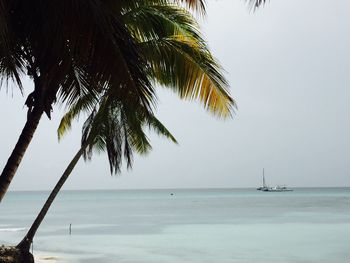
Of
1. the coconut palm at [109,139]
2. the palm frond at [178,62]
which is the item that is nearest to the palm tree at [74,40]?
the palm frond at [178,62]

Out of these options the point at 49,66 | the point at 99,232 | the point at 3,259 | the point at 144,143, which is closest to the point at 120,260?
the point at 144,143

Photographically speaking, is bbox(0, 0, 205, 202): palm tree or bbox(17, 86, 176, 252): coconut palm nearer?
bbox(0, 0, 205, 202): palm tree

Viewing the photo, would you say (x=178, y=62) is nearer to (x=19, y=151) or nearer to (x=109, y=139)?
(x=19, y=151)

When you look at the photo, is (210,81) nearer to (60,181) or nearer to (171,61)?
(171,61)

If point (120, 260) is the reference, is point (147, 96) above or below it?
above

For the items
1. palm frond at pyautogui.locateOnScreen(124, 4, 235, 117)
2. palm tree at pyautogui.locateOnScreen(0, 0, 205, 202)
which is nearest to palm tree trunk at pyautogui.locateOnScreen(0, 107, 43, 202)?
palm tree at pyautogui.locateOnScreen(0, 0, 205, 202)

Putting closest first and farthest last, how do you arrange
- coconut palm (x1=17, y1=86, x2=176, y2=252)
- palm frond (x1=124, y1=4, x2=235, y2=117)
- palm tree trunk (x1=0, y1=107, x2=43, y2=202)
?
palm tree trunk (x1=0, y1=107, x2=43, y2=202) → palm frond (x1=124, y1=4, x2=235, y2=117) → coconut palm (x1=17, y1=86, x2=176, y2=252)

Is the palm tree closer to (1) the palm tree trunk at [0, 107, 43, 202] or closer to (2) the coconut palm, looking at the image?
(1) the palm tree trunk at [0, 107, 43, 202]

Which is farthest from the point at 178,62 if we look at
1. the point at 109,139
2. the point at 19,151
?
the point at 109,139

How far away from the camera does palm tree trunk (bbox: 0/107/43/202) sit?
6.02m

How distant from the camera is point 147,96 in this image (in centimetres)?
495

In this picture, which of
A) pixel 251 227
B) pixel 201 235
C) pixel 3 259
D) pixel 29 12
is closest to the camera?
pixel 29 12

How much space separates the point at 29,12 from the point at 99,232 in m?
27.0

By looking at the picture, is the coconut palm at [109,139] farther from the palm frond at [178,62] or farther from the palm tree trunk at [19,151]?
the palm tree trunk at [19,151]
